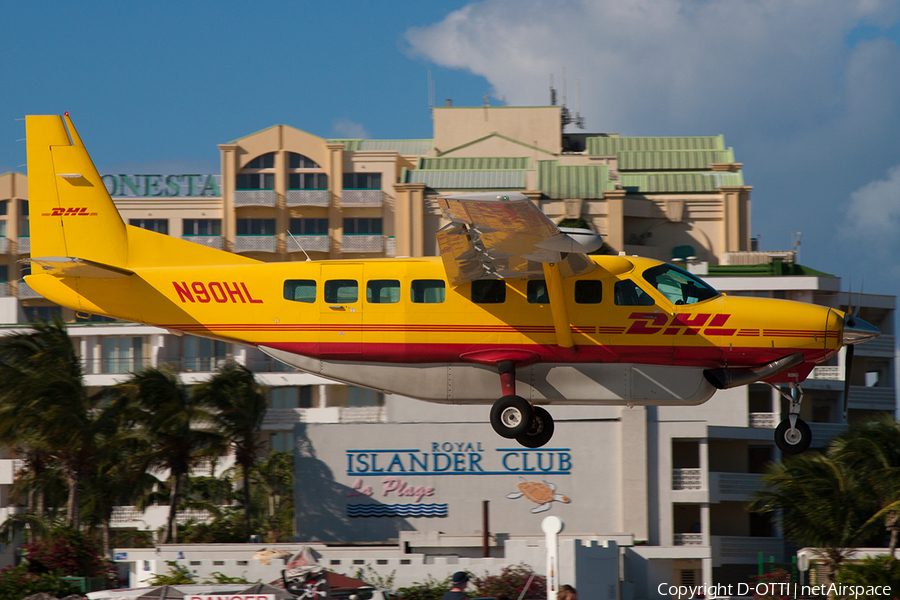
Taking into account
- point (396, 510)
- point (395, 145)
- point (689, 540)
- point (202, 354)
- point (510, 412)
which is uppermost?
point (395, 145)

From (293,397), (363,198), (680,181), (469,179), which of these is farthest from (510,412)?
(363,198)

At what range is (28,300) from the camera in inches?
2292

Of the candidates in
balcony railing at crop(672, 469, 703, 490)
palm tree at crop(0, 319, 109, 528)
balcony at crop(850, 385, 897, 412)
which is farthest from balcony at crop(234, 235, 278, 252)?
balcony at crop(850, 385, 897, 412)

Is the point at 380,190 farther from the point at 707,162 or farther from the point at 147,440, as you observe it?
the point at 147,440

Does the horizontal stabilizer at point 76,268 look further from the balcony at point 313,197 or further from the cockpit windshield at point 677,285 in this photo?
the balcony at point 313,197

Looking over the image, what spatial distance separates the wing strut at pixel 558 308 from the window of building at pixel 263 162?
47898 mm

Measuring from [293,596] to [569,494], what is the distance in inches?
685

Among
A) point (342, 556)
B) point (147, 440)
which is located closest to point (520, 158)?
point (147, 440)

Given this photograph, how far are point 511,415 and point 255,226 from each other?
47.9m

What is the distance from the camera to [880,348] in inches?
1646

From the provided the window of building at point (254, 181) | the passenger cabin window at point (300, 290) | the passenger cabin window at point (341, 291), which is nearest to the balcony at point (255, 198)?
the window of building at point (254, 181)

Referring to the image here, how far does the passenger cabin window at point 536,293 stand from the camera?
1570 centimetres

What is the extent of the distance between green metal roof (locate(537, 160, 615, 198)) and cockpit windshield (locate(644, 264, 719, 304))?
39.1 meters

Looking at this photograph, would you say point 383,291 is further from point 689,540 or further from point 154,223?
point 154,223
